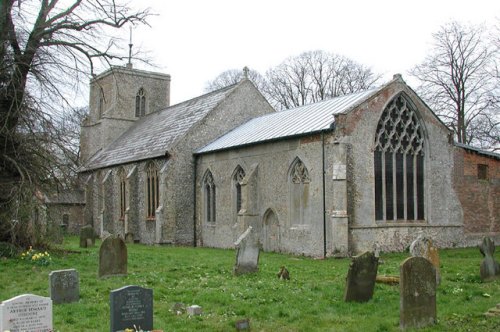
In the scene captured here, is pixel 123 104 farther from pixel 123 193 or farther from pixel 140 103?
pixel 123 193

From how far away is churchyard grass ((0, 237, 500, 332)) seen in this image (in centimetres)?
917

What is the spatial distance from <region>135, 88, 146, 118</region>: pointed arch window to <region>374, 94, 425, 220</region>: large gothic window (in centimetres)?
2350

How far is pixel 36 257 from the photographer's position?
1623cm

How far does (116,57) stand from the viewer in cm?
1978

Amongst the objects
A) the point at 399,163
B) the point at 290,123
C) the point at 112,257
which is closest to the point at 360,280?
the point at 112,257

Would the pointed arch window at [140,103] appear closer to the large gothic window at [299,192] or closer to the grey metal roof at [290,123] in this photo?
the grey metal roof at [290,123]

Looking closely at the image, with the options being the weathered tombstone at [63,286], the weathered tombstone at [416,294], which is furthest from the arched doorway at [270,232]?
the weathered tombstone at [416,294]

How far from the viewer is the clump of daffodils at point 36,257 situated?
1625cm

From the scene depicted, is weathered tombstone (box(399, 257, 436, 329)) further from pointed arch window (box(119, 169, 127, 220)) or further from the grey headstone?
pointed arch window (box(119, 169, 127, 220))

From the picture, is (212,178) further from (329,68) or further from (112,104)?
(329,68)

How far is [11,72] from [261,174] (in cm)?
1062

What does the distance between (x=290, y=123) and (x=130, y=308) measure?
55.4 feet

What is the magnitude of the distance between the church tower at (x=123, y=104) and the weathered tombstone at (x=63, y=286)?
30133 mm

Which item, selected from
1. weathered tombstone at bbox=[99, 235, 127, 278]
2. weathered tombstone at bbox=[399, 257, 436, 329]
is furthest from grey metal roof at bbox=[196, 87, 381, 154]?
weathered tombstone at bbox=[399, 257, 436, 329]
